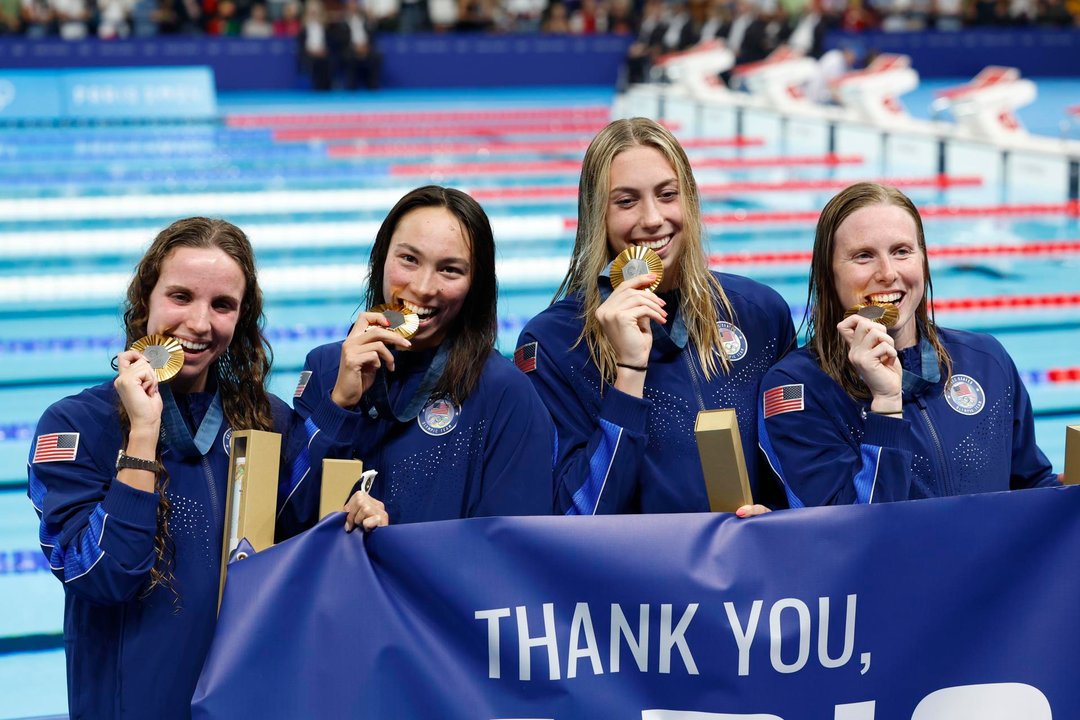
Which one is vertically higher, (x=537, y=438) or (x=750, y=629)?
(x=537, y=438)

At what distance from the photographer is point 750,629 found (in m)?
2.12

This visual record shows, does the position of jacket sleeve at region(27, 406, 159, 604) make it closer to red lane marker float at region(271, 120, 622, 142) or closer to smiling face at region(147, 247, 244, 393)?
smiling face at region(147, 247, 244, 393)

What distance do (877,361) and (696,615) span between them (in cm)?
53

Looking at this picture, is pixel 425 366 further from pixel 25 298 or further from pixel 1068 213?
pixel 1068 213

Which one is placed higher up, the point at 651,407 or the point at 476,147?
the point at 651,407

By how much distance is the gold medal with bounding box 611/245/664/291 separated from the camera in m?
2.44

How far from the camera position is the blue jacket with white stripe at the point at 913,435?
2.25m

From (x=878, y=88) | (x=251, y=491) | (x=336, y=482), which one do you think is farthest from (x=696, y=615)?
(x=878, y=88)

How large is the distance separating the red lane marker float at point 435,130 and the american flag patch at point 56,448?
45.6 ft

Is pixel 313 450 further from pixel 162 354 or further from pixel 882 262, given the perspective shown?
pixel 882 262

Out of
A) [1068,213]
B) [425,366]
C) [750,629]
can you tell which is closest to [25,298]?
[425,366]

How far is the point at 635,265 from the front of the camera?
2.44 meters

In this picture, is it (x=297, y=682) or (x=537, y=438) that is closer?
(x=297, y=682)

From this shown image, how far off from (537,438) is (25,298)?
681 centimetres
